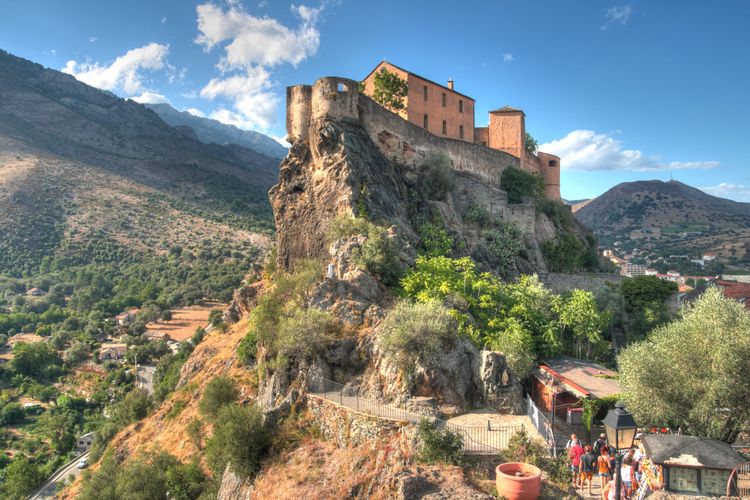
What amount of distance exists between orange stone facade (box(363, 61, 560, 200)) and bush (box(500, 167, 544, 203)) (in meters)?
2.32

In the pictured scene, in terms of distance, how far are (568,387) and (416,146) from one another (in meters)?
18.8

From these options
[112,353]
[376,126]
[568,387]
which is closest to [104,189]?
[112,353]

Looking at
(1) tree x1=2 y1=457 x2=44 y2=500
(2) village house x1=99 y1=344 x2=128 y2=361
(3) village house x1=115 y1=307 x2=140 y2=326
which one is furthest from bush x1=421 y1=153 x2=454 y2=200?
(3) village house x1=115 y1=307 x2=140 y2=326

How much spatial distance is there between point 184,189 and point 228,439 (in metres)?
120

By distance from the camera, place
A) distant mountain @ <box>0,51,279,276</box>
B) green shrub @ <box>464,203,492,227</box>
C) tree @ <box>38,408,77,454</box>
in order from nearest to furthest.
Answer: green shrub @ <box>464,203,492,227</box> < tree @ <box>38,408,77,454</box> < distant mountain @ <box>0,51,279,276</box>

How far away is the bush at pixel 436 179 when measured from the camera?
3256 cm

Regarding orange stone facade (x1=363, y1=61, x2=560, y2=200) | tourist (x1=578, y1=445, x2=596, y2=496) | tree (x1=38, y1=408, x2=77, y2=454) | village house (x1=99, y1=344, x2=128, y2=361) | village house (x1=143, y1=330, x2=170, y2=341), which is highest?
orange stone facade (x1=363, y1=61, x2=560, y2=200)

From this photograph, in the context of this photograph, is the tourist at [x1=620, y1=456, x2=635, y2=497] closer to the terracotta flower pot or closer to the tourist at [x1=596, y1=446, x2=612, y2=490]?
the tourist at [x1=596, y1=446, x2=612, y2=490]

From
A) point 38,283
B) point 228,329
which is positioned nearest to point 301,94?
point 228,329

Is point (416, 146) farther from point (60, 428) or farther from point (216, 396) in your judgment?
point (60, 428)

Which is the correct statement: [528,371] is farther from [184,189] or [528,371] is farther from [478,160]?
[184,189]

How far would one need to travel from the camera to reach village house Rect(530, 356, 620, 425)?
18016 millimetres

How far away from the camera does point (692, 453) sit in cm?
1206

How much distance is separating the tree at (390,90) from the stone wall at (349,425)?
23.2 metres
